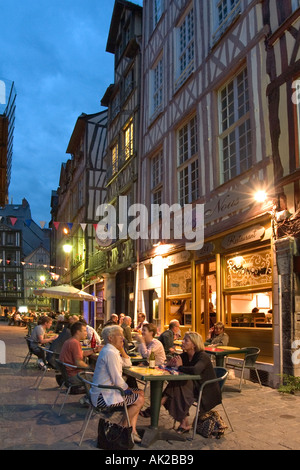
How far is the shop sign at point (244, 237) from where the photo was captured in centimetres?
841

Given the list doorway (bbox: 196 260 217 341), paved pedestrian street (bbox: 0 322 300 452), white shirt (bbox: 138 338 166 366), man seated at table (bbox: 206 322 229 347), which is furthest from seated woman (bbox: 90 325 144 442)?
doorway (bbox: 196 260 217 341)

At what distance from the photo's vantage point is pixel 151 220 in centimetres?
1454

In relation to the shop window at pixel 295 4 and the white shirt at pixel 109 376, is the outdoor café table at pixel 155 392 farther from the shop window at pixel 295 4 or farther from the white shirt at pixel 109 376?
the shop window at pixel 295 4

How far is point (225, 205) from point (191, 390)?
18.2 feet

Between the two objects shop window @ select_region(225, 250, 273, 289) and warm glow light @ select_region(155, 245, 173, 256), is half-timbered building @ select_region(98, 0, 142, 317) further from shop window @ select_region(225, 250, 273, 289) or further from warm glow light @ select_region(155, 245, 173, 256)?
shop window @ select_region(225, 250, 273, 289)

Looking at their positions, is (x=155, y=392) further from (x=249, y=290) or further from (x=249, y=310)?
(x=249, y=310)

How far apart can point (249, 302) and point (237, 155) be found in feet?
10.4

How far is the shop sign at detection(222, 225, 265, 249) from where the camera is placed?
8.41 meters

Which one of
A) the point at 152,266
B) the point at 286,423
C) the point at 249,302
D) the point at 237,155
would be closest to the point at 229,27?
the point at 237,155

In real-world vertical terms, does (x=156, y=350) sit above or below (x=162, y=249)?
below

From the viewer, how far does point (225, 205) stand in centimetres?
968

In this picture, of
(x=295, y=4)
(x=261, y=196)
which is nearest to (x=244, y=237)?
(x=261, y=196)

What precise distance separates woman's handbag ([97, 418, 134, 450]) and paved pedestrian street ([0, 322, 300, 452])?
109 millimetres

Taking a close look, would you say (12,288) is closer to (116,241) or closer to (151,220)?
(116,241)
